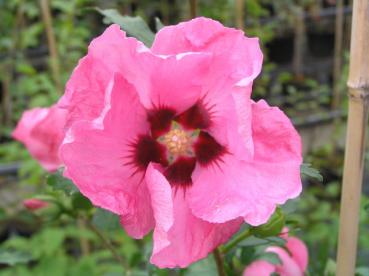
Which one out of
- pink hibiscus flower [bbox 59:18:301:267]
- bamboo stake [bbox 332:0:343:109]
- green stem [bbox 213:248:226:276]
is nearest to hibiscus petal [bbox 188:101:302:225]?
pink hibiscus flower [bbox 59:18:301:267]

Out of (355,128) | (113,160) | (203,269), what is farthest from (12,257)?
(355,128)

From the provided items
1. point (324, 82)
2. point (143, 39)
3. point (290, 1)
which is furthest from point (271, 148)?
point (324, 82)

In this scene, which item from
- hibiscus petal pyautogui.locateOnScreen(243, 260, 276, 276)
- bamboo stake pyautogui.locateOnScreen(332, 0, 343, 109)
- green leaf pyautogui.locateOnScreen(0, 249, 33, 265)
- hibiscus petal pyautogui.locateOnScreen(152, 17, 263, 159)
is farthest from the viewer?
bamboo stake pyautogui.locateOnScreen(332, 0, 343, 109)

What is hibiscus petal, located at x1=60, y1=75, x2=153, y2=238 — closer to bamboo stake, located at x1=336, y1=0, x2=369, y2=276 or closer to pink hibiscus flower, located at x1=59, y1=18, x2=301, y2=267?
pink hibiscus flower, located at x1=59, y1=18, x2=301, y2=267

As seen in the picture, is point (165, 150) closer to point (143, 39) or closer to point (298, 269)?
point (143, 39)

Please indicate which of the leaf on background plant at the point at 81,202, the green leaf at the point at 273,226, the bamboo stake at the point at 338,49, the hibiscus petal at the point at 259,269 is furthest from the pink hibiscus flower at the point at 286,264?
the bamboo stake at the point at 338,49

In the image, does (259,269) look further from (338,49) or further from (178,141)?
(338,49)
